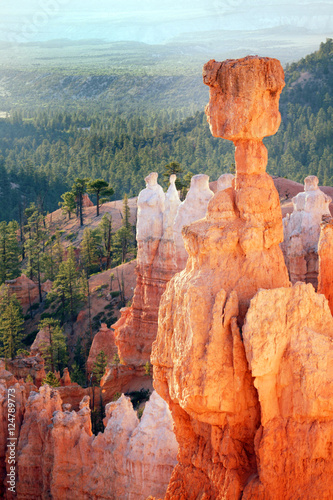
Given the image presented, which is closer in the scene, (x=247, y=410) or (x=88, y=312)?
(x=247, y=410)

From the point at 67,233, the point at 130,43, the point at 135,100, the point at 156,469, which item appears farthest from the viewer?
the point at 130,43

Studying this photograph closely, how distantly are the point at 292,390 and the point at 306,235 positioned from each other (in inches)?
409

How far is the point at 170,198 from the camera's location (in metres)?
22.4

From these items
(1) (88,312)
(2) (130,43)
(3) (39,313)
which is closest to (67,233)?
(3) (39,313)

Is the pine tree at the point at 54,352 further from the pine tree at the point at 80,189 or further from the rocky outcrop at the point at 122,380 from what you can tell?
the pine tree at the point at 80,189

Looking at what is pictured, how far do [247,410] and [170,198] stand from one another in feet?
51.1

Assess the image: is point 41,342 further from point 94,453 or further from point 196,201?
point 94,453

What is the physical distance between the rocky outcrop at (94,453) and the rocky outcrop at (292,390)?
482 centimetres

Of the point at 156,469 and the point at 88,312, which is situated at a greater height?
the point at 156,469

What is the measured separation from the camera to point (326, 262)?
890 centimetres

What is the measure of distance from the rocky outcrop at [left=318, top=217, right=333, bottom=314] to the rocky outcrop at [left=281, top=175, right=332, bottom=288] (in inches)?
286

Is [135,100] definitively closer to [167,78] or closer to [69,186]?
[167,78]

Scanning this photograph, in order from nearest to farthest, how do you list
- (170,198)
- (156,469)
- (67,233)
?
(156,469)
(170,198)
(67,233)

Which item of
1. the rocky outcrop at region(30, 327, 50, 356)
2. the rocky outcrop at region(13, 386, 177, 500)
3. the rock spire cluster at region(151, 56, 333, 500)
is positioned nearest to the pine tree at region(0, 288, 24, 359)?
the rocky outcrop at region(30, 327, 50, 356)
